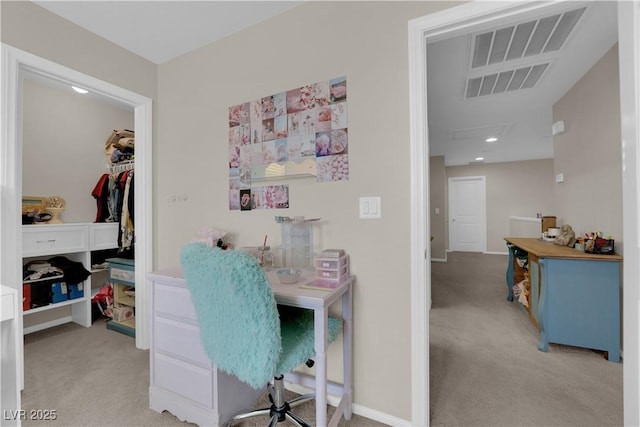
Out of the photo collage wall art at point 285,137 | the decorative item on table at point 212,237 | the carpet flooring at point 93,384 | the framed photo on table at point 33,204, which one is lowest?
the carpet flooring at point 93,384

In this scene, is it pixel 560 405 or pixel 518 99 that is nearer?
pixel 560 405


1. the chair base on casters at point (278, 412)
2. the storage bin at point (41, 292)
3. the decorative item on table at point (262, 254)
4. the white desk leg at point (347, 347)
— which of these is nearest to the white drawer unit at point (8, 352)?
the chair base on casters at point (278, 412)

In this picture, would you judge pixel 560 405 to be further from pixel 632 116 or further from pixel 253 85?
pixel 253 85

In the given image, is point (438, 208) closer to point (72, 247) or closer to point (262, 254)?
point (262, 254)

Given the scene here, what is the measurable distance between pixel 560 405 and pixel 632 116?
5.25 ft

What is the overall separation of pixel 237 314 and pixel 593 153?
3.17m

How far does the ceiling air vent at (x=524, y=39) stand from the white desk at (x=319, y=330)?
1906 millimetres

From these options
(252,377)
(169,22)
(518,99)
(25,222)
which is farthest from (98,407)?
(518,99)

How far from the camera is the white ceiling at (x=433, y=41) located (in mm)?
1734

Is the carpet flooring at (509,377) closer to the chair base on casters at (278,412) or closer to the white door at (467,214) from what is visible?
the chair base on casters at (278,412)

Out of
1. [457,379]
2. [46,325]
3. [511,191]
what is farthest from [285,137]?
[511,191]

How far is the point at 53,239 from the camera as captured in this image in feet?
8.07

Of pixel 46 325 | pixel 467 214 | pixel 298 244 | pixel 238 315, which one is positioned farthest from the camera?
pixel 467 214

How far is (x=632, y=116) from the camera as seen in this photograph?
101 centimetres
